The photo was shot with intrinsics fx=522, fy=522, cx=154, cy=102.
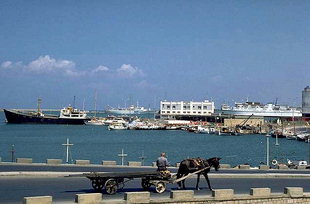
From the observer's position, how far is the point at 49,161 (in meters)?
30.2

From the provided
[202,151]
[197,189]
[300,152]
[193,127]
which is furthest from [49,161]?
[193,127]

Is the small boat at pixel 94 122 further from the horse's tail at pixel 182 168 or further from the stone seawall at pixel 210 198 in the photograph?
the stone seawall at pixel 210 198

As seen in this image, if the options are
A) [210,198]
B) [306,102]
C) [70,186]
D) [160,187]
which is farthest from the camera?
[306,102]

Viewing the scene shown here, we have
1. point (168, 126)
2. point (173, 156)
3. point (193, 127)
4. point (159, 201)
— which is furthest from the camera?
point (168, 126)

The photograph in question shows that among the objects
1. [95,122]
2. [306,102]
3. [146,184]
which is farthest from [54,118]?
[146,184]

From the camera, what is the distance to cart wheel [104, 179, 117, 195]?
18578 mm

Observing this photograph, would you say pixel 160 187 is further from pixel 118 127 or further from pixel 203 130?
pixel 118 127

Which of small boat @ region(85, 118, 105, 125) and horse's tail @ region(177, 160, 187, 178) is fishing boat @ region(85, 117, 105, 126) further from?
horse's tail @ region(177, 160, 187, 178)

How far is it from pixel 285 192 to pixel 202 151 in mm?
64326

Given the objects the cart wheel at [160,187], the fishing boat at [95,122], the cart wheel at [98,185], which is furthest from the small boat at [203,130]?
the cart wheel at [98,185]

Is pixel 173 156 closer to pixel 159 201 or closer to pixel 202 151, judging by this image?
pixel 202 151

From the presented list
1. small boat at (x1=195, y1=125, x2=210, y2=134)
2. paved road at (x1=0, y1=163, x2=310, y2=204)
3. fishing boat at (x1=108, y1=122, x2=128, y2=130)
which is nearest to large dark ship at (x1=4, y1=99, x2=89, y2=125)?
fishing boat at (x1=108, y1=122, x2=128, y2=130)

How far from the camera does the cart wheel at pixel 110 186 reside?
18.6m

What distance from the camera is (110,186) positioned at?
1861 centimetres
